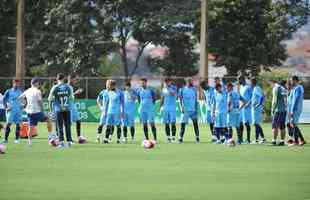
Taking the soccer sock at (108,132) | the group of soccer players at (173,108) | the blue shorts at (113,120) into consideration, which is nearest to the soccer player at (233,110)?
the group of soccer players at (173,108)

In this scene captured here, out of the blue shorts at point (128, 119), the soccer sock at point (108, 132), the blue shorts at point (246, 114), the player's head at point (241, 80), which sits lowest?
the soccer sock at point (108, 132)

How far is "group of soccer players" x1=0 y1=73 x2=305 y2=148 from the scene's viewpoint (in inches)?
1132

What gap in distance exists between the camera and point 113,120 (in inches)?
1246

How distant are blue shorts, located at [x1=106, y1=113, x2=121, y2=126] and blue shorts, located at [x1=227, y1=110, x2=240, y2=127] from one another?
3837 mm

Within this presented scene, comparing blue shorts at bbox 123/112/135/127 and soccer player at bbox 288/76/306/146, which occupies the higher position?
soccer player at bbox 288/76/306/146

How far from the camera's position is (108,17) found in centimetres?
6438

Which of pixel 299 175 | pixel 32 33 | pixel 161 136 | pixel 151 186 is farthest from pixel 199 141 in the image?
pixel 32 33

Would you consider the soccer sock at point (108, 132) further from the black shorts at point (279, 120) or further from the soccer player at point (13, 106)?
the black shorts at point (279, 120)

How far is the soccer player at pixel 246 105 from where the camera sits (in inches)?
1216

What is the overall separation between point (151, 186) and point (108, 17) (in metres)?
48.2

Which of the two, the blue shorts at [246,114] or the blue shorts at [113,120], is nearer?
the blue shorts at [246,114]

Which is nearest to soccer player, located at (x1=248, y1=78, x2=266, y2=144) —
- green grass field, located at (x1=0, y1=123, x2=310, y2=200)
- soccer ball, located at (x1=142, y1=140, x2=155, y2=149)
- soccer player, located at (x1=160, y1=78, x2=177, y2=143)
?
green grass field, located at (x1=0, y1=123, x2=310, y2=200)

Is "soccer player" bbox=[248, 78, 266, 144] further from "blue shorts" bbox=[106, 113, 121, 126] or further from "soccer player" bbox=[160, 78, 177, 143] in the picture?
"blue shorts" bbox=[106, 113, 121, 126]

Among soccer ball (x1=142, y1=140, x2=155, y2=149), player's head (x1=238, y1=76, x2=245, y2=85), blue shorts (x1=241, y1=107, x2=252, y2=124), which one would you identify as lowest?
soccer ball (x1=142, y1=140, x2=155, y2=149)
